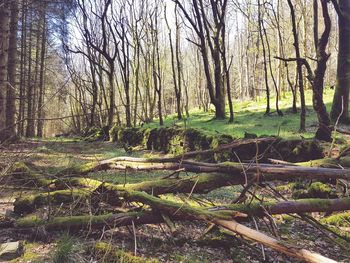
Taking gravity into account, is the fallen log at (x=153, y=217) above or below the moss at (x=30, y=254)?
above

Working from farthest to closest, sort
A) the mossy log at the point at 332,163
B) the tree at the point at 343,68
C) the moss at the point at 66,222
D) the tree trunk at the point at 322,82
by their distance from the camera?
1. the tree at the point at 343,68
2. the tree trunk at the point at 322,82
3. the mossy log at the point at 332,163
4. the moss at the point at 66,222

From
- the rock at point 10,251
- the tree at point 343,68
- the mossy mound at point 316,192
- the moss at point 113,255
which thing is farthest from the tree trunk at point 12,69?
the tree at point 343,68

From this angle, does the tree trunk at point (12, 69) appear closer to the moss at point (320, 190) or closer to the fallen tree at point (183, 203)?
Answer: the fallen tree at point (183, 203)

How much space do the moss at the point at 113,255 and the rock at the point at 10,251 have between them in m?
0.87

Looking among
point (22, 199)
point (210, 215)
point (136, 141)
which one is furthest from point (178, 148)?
point (210, 215)

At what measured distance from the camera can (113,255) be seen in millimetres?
3910

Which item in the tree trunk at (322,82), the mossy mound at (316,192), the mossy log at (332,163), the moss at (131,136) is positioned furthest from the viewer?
the moss at (131,136)

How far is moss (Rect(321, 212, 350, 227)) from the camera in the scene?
17.6ft

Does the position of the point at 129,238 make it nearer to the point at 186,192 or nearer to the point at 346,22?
the point at 186,192

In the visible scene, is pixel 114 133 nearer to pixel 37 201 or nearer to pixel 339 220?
pixel 37 201

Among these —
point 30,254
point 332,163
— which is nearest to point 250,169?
point 332,163

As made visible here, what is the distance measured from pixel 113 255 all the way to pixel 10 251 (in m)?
1.16

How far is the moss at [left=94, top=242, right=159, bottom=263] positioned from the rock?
87cm

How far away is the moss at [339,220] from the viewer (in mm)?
5367
